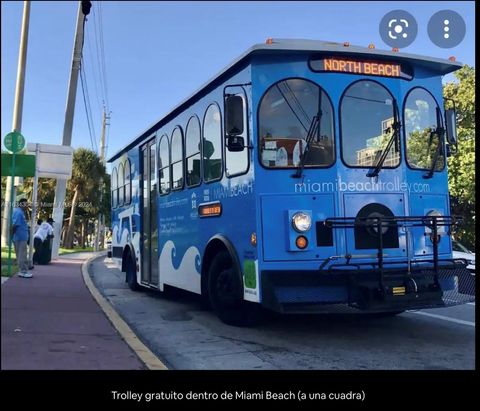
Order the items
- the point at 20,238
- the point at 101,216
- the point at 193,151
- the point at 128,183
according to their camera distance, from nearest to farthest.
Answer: the point at 193,151 < the point at 20,238 < the point at 128,183 < the point at 101,216

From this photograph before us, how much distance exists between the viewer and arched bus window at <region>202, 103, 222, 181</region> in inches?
266

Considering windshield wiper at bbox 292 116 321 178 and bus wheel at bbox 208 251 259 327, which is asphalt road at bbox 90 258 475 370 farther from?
windshield wiper at bbox 292 116 321 178

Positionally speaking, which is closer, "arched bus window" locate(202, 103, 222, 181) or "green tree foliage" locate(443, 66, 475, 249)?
"arched bus window" locate(202, 103, 222, 181)

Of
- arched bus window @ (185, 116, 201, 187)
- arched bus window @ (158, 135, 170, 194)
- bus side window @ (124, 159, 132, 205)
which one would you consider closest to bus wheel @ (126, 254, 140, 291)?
bus side window @ (124, 159, 132, 205)

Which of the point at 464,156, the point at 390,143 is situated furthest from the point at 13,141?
the point at 464,156

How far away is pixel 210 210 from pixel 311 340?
212 cm

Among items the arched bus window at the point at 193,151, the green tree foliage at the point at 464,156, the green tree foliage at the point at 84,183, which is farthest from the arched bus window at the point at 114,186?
the green tree foliage at the point at 84,183

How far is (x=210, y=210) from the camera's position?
700 cm

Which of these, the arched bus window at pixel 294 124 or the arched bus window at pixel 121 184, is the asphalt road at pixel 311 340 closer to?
the arched bus window at pixel 294 124

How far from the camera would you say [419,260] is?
19.5ft

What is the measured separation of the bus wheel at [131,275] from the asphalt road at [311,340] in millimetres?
2227

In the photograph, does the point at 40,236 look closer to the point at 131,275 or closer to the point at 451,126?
the point at 131,275

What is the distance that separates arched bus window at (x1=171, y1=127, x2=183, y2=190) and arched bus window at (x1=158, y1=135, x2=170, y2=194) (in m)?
0.28
